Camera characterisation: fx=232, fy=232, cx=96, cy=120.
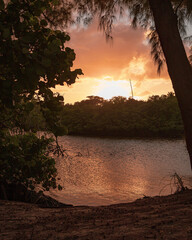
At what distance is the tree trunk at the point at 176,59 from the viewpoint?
Result: 3.74 m

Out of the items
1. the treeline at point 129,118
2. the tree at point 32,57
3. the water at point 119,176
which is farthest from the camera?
the treeline at point 129,118

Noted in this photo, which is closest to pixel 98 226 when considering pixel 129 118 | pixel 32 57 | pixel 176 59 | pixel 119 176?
pixel 32 57

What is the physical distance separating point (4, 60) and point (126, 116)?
23708mm

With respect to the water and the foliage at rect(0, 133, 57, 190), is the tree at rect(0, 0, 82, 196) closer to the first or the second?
the foliage at rect(0, 133, 57, 190)

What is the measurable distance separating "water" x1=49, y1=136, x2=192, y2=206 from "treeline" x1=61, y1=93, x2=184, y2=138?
9.81 meters

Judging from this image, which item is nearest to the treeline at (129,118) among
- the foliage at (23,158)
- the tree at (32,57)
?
the foliage at (23,158)

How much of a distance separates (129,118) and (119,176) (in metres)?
16.5

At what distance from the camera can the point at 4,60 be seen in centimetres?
157

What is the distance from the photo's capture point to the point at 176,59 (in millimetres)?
3785

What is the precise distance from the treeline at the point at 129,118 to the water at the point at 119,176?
981 centimetres

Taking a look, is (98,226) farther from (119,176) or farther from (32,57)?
(119,176)

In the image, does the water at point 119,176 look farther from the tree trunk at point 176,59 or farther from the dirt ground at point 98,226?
the dirt ground at point 98,226

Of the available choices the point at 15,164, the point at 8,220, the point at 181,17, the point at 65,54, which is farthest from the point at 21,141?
the point at 181,17

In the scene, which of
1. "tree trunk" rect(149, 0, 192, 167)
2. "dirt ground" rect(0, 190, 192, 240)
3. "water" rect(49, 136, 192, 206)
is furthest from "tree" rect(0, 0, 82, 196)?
"water" rect(49, 136, 192, 206)
